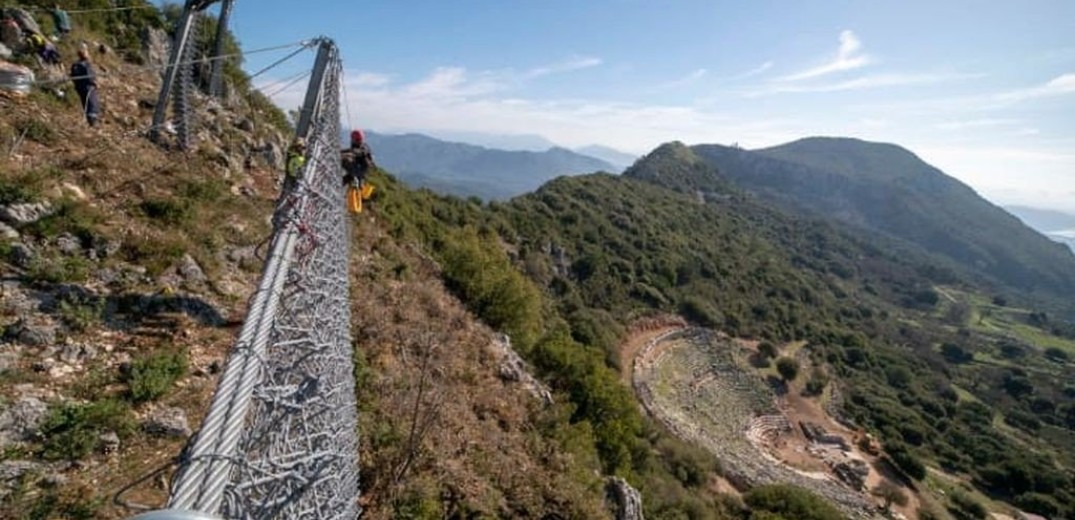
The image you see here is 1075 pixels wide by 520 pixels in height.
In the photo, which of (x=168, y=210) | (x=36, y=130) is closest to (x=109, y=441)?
(x=168, y=210)

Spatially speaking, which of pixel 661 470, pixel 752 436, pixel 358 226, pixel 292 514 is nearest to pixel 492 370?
pixel 358 226

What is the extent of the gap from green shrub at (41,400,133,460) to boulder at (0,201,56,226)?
3987 mm

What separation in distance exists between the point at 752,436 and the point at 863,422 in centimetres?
1766

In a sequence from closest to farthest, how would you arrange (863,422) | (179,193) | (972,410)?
(179,193) < (863,422) < (972,410)

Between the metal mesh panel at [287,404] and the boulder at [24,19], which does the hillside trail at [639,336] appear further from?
the boulder at [24,19]

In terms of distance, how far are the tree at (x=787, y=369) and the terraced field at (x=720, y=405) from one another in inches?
139

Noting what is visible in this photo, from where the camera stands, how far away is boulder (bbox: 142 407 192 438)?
20.5ft

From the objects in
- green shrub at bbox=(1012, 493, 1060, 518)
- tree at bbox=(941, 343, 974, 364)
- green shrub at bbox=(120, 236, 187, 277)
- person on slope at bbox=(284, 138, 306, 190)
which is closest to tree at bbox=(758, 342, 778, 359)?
green shrub at bbox=(1012, 493, 1060, 518)

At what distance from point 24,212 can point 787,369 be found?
2404 inches

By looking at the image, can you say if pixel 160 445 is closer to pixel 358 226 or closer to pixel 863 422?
pixel 358 226

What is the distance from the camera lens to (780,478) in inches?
1417

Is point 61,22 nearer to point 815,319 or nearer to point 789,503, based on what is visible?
point 789,503

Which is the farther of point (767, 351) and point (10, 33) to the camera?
point (767, 351)

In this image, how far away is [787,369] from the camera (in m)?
55.8
